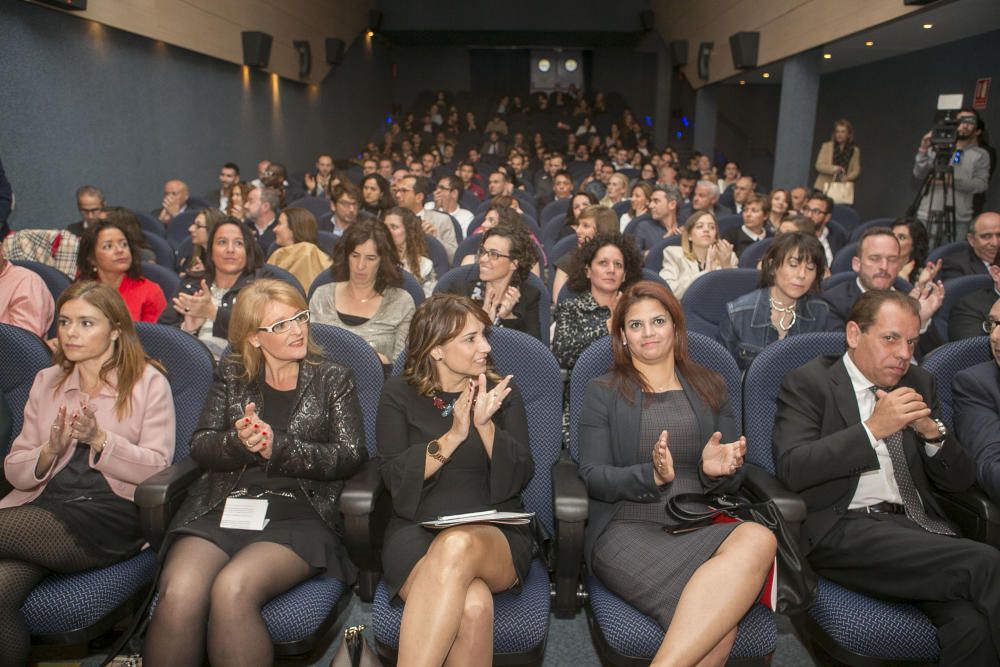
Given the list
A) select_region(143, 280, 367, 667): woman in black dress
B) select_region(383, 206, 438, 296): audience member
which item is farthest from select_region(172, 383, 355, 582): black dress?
select_region(383, 206, 438, 296): audience member

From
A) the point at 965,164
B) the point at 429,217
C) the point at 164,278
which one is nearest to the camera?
the point at 164,278

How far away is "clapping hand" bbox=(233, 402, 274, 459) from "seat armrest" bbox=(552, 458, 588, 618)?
81 centimetres

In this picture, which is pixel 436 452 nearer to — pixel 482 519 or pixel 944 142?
pixel 482 519

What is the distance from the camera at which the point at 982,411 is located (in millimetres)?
2117

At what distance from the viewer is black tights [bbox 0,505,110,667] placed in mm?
1693

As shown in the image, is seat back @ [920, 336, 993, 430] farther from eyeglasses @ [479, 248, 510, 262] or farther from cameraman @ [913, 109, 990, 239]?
cameraman @ [913, 109, 990, 239]

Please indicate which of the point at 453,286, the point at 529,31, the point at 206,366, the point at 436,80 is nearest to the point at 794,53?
the point at 453,286

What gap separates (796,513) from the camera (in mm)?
1835

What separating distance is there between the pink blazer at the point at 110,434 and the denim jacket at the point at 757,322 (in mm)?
2144

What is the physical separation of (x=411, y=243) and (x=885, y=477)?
9.62ft

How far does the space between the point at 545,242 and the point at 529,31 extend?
1334 cm

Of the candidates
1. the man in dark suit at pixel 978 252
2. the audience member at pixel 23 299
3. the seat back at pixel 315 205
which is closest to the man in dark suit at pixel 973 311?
the man in dark suit at pixel 978 252

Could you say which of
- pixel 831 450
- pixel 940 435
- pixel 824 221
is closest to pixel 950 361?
pixel 940 435

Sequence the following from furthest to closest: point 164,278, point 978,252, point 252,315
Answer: point 978,252 < point 164,278 < point 252,315
